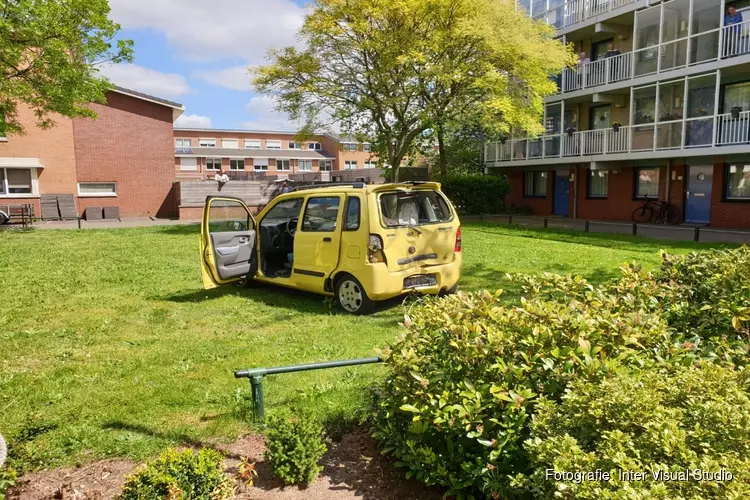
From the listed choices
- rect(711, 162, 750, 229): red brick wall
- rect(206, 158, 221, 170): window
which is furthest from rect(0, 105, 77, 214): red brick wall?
rect(206, 158, 221, 170): window

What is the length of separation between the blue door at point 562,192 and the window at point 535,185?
0.81 m

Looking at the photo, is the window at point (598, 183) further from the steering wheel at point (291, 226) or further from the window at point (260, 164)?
the window at point (260, 164)

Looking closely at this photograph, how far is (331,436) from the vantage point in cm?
359

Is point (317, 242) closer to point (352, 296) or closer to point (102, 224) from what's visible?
point (352, 296)

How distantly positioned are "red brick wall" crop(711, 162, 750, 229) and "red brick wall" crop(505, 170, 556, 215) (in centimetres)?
827

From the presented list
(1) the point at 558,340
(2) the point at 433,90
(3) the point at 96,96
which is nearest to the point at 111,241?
(3) the point at 96,96

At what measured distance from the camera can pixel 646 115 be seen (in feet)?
70.6

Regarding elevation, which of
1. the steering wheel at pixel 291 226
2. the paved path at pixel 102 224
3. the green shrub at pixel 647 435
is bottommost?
the paved path at pixel 102 224

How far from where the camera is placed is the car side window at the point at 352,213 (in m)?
Answer: 7.08

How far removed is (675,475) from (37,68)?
2004cm

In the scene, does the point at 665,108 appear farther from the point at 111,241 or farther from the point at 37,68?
the point at 37,68

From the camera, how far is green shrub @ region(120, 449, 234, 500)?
2531 millimetres

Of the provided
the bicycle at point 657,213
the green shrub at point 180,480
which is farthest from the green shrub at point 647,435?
the bicycle at point 657,213

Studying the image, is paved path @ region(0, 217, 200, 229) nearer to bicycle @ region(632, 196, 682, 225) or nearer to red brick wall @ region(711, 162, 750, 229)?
bicycle @ region(632, 196, 682, 225)
